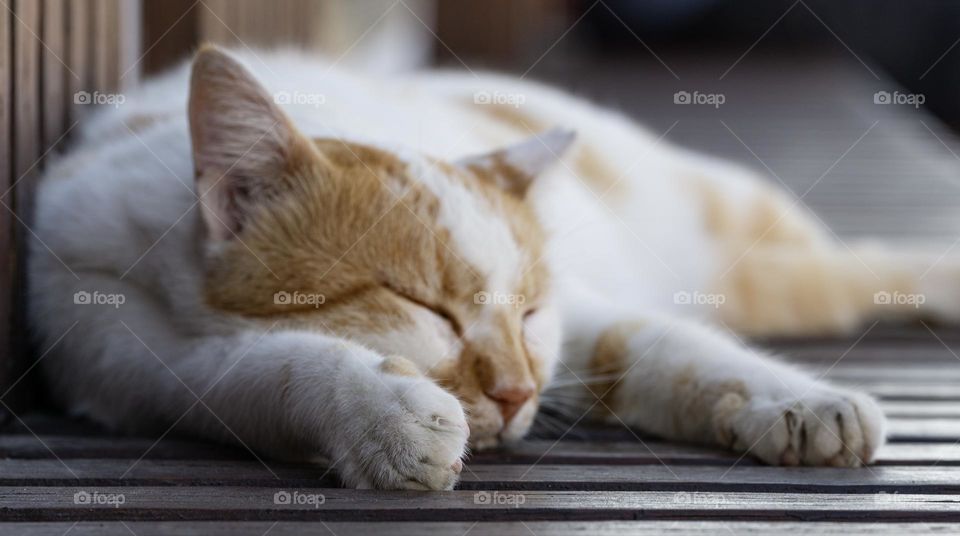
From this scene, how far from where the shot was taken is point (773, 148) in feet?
18.1

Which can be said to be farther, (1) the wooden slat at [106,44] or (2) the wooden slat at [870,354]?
(2) the wooden slat at [870,354]

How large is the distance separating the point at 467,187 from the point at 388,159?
0.16 metres

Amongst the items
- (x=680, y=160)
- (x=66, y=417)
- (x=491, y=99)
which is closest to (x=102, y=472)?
(x=66, y=417)

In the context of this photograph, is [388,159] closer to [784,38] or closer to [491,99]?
[491,99]
